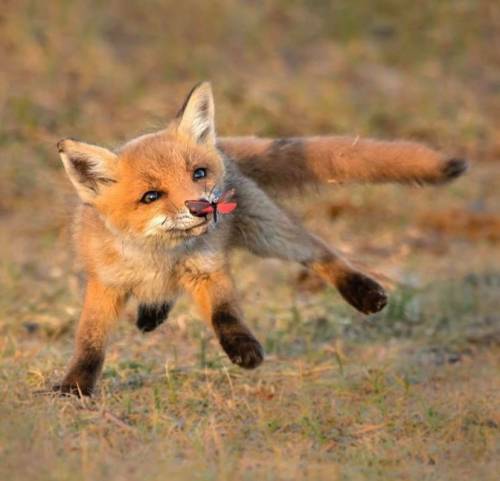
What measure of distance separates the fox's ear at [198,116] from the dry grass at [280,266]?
2.68ft

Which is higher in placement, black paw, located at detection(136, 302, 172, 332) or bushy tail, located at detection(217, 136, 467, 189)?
bushy tail, located at detection(217, 136, 467, 189)

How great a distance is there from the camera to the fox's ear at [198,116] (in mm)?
5551

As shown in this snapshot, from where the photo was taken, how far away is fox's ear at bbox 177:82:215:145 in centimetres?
555

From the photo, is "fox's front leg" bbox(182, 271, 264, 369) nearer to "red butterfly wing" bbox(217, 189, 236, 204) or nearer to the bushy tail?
"red butterfly wing" bbox(217, 189, 236, 204)

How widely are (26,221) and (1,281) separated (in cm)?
195

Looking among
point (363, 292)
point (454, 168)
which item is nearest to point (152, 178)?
point (363, 292)

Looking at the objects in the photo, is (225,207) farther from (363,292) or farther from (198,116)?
(363,292)

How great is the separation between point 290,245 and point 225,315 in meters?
0.94

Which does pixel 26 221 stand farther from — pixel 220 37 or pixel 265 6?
pixel 265 6

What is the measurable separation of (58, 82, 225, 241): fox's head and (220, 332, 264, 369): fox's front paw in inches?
20.9

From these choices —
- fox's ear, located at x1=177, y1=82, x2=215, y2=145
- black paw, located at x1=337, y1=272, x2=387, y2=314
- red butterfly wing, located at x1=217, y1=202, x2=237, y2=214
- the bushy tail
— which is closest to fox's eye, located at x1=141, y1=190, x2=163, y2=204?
red butterfly wing, located at x1=217, y1=202, x2=237, y2=214

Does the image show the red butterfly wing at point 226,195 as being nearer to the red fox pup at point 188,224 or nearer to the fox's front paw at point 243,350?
the red fox pup at point 188,224

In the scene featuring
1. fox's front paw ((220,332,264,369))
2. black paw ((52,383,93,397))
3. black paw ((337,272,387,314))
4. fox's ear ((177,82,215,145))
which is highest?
fox's ear ((177,82,215,145))

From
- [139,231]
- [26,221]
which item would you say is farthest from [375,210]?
[139,231]
